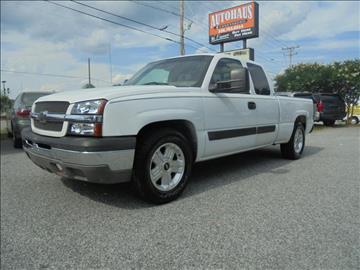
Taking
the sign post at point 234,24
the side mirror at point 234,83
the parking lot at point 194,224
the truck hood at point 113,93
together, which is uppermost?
the sign post at point 234,24

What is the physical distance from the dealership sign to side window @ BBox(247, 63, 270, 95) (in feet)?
57.3

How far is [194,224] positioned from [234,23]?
22284mm

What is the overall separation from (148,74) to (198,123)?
56.1 inches

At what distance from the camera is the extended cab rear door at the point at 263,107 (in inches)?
207

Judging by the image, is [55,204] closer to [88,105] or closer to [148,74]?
[88,105]

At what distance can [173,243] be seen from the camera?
9.22 feet

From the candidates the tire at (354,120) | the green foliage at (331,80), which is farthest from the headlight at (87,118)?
the tire at (354,120)

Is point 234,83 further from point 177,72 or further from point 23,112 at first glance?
point 23,112

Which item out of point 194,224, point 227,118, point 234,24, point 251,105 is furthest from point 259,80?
point 234,24

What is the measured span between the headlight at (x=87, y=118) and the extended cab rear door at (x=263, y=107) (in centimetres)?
275

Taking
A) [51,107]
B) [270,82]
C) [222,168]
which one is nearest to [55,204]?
[51,107]

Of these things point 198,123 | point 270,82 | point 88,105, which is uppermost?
point 270,82

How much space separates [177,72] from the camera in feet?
15.2

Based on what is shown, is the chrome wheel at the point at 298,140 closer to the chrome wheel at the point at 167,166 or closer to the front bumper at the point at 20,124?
the chrome wheel at the point at 167,166
